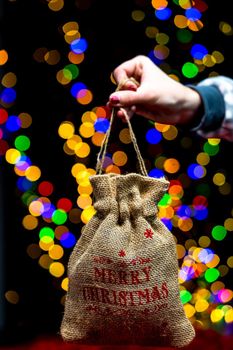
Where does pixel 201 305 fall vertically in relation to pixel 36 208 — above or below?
below

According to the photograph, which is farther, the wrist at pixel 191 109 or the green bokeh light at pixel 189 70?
the green bokeh light at pixel 189 70

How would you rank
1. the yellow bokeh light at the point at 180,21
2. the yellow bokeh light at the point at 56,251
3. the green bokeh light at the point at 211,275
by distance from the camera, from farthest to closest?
the green bokeh light at the point at 211,275 → the yellow bokeh light at the point at 56,251 → the yellow bokeh light at the point at 180,21

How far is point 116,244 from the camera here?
3.26ft

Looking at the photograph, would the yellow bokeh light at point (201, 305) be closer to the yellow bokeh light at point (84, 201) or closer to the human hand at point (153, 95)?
the yellow bokeh light at point (84, 201)

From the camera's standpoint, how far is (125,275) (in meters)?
0.99

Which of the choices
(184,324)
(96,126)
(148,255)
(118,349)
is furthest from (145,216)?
(96,126)

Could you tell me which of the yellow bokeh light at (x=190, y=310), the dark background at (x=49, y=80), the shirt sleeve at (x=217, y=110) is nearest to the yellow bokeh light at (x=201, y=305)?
the yellow bokeh light at (x=190, y=310)

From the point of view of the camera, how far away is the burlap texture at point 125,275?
0.99 meters

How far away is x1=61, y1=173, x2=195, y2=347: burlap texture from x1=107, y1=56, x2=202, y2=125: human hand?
4.7 inches

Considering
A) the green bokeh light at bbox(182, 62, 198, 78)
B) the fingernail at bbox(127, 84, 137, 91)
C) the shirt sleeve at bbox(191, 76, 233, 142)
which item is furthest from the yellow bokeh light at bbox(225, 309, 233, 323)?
the fingernail at bbox(127, 84, 137, 91)

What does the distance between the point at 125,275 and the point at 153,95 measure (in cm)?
28

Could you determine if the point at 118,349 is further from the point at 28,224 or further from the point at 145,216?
the point at 145,216

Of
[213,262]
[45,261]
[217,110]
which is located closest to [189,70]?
[213,262]

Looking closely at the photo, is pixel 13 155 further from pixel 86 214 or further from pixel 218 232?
pixel 218 232
